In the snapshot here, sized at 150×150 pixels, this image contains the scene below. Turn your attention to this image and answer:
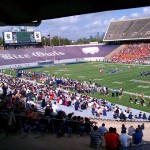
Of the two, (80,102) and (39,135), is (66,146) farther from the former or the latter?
(80,102)

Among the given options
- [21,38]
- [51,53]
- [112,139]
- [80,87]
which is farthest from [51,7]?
[21,38]

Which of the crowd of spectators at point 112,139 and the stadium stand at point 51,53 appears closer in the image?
the crowd of spectators at point 112,139

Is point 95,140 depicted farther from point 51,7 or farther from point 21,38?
point 21,38

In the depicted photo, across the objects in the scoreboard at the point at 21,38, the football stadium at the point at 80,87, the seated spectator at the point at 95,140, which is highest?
the scoreboard at the point at 21,38

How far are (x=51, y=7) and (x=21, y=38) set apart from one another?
198ft

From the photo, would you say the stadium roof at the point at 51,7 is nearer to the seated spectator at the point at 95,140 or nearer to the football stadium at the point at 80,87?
the football stadium at the point at 80,87

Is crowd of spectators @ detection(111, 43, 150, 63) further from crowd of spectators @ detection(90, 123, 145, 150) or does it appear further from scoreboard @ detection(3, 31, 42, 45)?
crowd of spectators @ detection(90, 123, 145, 150)

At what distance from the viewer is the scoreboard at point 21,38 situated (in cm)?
6488

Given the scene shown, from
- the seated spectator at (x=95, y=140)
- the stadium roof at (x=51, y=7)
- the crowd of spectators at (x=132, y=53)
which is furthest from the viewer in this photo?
the crowd of spectators at (x=132, y=53)

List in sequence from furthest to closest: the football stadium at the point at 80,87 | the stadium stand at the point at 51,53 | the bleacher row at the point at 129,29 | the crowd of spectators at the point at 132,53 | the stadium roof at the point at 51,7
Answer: the bleacher row at the point at 129,29, the stadium stand at the point at 51,53, the crowd of spectators at the point at 132,53, the football stadium at the point at 80,87, the stadium roof at the point at 51,7

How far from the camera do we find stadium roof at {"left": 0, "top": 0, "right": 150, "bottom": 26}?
21.3 feet

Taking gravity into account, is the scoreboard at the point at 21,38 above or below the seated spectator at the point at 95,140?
above

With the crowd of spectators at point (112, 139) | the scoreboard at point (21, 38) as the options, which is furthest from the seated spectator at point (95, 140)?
the scoreboard at point (21, 38)

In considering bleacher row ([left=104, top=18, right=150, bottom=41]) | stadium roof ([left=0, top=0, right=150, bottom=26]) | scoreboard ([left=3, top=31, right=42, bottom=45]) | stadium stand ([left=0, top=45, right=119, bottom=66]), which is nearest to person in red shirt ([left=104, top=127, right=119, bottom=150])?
stadium roof ([left=0, top=0, right=150, bottom=26])
